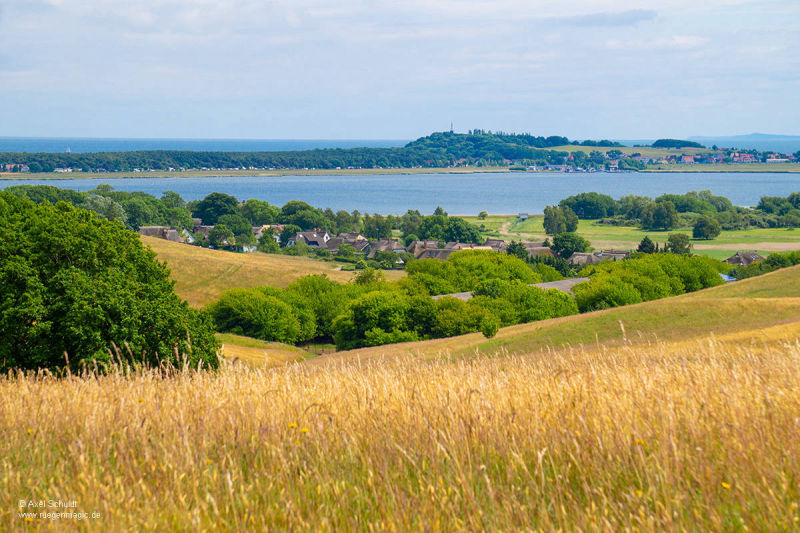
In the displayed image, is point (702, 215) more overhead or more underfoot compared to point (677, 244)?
more overhead

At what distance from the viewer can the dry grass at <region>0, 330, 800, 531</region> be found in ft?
11.6

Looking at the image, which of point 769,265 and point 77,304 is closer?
point 77,304

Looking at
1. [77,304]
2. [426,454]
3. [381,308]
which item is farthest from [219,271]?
[426,454]

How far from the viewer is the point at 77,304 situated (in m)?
22.2

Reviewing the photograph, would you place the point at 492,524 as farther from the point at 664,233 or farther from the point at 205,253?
the point at 664,233

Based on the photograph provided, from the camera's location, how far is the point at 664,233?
534 feet

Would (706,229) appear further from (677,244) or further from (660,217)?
(677,244)

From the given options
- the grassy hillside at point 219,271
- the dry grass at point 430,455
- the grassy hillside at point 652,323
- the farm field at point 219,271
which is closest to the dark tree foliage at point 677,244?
the farm field at point 219,271

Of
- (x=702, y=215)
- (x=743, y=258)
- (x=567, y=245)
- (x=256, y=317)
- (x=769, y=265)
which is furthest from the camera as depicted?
(x=702, y=215)

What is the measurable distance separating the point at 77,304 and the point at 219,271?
73661 mm

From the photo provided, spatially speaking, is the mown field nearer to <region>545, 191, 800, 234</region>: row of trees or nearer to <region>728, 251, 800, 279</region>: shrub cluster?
<region>728, 251, 800, 279</region>: shrub cluster

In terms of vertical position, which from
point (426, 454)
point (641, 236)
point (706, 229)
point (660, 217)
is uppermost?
point (426, 454)

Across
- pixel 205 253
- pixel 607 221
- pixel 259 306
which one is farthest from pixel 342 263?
pixel 607 221

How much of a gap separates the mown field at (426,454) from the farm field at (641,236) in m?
128
